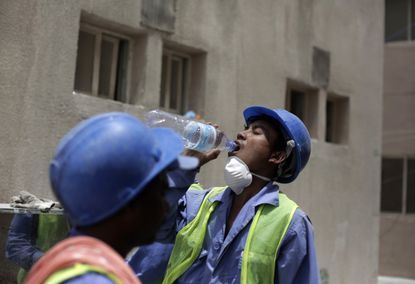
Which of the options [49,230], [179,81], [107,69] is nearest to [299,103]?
[179,81]

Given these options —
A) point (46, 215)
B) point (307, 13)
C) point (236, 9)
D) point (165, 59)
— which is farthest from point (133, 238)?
point (307, 13)

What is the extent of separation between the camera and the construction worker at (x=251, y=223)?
2396 millimetres

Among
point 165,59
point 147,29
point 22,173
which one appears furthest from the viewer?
point 165,59

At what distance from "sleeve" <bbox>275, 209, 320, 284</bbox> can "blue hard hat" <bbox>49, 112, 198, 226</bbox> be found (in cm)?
115

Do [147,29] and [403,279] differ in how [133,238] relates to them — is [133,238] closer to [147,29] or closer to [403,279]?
[147,29]

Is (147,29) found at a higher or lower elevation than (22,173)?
higher

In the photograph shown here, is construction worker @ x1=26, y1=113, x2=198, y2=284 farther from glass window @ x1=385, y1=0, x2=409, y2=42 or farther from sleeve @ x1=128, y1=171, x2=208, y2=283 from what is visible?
glass window @ x1=385, y1=0, x2=409, y2=42

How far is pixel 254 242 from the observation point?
Answer: 242 centimetres

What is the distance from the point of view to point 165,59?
535cm

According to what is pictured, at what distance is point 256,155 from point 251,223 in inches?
14.2

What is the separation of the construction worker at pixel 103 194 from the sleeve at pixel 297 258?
107 centimetres

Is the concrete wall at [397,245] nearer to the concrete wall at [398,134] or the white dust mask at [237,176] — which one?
the concrete wall at [398,134]

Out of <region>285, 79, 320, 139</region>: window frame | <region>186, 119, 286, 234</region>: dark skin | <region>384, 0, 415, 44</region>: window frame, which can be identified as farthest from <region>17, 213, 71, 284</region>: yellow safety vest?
<region>384, 0, 415, 44</region>: window frame

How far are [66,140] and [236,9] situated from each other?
4724 mm
